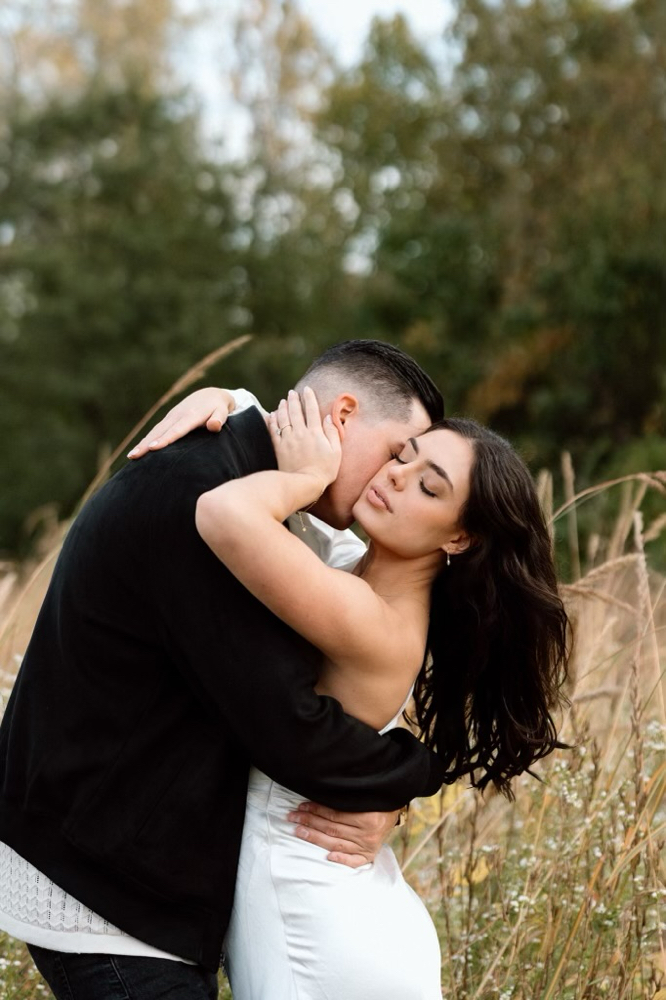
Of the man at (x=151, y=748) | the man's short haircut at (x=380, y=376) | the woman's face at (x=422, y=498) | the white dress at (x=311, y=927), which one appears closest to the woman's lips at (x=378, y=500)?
the woman's face at (x=422, y=498)

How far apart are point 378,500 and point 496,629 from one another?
0.40 metres

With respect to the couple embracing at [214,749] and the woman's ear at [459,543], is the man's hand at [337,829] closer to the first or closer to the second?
the couple embracing at [214,749]

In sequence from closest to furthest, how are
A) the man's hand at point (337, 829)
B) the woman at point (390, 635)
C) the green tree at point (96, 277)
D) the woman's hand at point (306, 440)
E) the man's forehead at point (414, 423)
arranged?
the woman at point (390, 635) < the man's hand at point (337, 829) < the woman's hand at point (306, 440) < the man's forehead at point (414, 423) < the green tree at point (96, 277)

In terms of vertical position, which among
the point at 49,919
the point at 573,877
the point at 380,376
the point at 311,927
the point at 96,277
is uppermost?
the point at 96,277

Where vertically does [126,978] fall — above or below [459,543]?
below

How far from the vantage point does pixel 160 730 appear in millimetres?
2332

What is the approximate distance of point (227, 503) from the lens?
86.4 inches

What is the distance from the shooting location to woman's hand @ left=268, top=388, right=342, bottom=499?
8.30 feet

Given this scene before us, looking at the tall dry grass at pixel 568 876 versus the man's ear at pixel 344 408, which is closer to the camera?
the man's ear at pixel 344 408

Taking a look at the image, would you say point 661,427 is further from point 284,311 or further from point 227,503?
point 227,503

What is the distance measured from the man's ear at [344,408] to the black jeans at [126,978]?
1.20 m

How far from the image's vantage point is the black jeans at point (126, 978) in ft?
7.53

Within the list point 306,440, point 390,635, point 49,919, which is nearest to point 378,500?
point 306,440

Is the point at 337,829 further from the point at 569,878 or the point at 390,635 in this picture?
the point at 569,878
